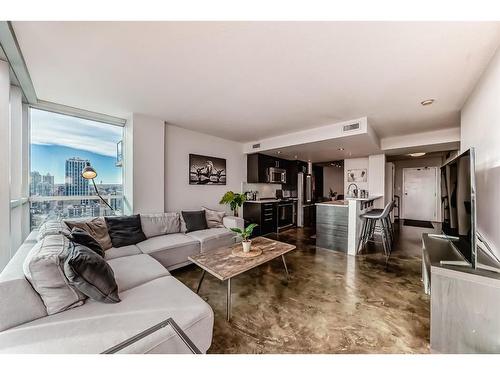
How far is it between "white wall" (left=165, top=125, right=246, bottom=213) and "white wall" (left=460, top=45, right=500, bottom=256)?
13.6 feet

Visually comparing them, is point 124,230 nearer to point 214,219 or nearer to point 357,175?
point 214,219

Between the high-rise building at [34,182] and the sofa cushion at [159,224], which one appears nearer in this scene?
the high-rise building at [34,182]

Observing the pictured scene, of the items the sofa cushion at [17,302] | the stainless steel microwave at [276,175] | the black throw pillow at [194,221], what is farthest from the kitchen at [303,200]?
the sofa cushion at [17,302]

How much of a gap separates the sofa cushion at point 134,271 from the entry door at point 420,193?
830 cm

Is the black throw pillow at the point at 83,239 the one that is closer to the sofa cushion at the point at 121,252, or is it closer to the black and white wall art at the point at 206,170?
the sofa cushion at the point at 121,252

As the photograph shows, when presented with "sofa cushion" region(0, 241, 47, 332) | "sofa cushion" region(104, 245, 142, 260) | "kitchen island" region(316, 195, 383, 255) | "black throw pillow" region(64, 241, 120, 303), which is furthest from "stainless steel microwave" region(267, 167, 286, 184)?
"sofa cushion" region(0, 241, 47, 332)

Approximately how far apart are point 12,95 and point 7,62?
2.70 ft

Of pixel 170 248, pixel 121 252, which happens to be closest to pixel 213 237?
pixel 170 248

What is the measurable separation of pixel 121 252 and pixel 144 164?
1.57m

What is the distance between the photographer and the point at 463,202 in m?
1.51

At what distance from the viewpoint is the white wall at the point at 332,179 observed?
28.3ft

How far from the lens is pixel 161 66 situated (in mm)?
1887

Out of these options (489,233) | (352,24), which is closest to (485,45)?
(352,24)
